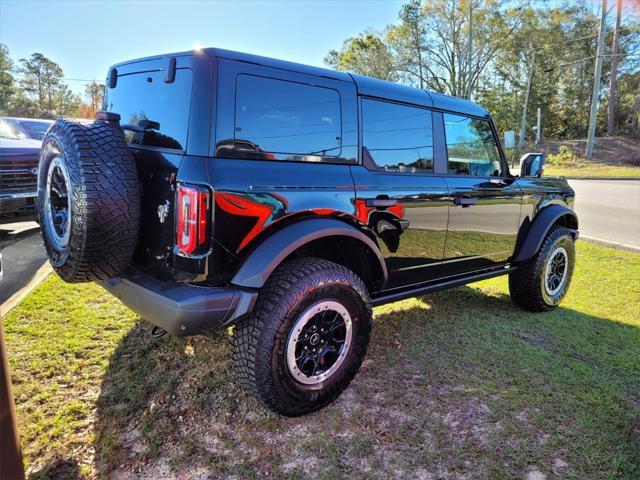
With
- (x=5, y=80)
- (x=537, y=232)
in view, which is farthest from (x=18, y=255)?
(x=5, y=80)

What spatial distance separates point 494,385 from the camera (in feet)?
9.71

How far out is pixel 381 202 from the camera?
114 inches

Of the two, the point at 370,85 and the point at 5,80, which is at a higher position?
the point at 5,80

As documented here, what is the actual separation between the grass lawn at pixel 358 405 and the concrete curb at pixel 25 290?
154mm

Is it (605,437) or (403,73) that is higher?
(403,73)

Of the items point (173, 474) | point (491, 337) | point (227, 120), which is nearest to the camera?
point (173, 474)

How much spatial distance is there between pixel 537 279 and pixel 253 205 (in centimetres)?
315

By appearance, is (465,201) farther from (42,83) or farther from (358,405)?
(42,83)

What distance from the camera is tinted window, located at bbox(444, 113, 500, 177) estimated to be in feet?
11.8

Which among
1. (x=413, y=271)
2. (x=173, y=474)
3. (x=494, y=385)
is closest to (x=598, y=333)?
(x=494, y=385)

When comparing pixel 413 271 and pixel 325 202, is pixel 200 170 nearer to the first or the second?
pixel 325 202

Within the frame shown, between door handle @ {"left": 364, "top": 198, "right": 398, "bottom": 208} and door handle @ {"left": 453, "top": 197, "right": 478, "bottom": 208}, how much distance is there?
72cm

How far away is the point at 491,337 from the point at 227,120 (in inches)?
111

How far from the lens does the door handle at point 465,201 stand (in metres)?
3.47
